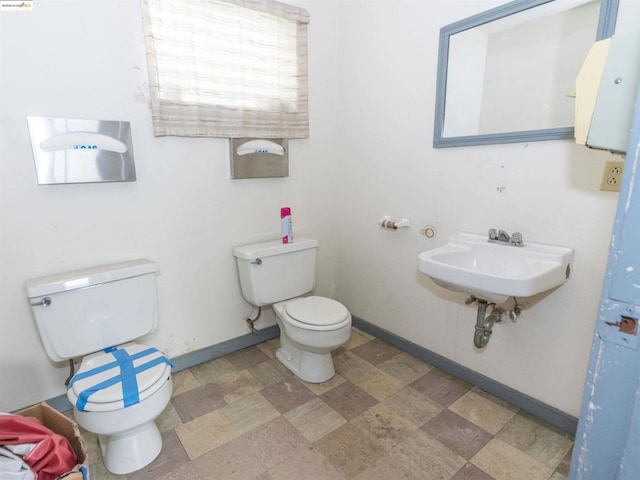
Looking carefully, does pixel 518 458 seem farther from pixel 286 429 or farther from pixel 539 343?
pixel 286 429

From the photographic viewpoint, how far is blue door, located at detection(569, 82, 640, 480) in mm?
700

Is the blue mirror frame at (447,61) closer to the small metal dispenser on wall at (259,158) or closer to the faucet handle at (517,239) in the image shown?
the faucet handle at (517,239)

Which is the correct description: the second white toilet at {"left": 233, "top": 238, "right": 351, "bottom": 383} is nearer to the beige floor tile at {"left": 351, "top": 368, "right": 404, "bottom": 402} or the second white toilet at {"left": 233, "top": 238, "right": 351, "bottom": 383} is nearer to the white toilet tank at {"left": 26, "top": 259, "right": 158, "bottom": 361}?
the beige floor tile at {"left": 351, "top": 368, "right": 404, "bottom": 402}

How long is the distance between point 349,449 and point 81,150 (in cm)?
172

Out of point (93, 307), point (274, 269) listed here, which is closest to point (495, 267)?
point (274, 269)

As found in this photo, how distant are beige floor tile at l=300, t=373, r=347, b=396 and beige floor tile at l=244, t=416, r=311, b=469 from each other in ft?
0.86

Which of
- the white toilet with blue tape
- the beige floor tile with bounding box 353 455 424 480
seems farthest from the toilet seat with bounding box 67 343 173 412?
the beige floor tile with bounding box 353 455 424 480

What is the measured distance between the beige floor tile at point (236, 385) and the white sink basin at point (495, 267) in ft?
3.64

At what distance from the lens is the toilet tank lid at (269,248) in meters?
1.94

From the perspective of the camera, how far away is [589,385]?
0.81 meters

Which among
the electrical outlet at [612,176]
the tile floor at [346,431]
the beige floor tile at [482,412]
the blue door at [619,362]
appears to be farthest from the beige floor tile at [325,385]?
the electrical outlet at [612,176]

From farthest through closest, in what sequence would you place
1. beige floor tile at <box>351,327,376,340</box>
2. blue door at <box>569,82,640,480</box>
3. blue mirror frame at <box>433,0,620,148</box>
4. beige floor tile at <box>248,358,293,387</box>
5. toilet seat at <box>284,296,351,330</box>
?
beige floor tile at <box>351,327,376,340</box> → beige floor tile at <box>248,358,293,387</box> → toilet seat at <box>284,296,351,330</box> → blue mirror frame at <box>433,0,620,148</box> → blue door at <box>569,82,640,480</box>

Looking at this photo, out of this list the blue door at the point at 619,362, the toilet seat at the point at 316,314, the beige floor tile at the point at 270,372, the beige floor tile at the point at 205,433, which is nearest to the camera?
the blue door at the point at 619,362

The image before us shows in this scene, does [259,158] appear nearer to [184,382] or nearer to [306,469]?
[184,382]
